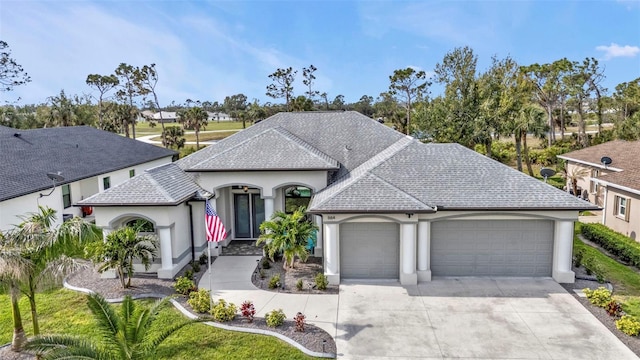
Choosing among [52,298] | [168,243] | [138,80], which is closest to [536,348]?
[168,243]

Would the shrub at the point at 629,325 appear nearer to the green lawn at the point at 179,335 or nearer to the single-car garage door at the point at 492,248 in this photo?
the single-car garage door at the point at 492,248

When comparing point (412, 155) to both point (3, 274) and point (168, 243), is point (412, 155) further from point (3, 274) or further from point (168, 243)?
point (3, 274)

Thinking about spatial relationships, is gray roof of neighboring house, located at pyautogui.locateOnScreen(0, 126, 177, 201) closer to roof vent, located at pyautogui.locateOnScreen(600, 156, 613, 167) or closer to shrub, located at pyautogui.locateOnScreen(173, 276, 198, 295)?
shrub, located at pyautogui.locateOnScreen(173, 276, 198, 295)

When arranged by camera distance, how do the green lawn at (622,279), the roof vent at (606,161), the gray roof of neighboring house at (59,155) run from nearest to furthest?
the green lawn at (622,279), the gray roof of neighboring house at (59,155), the roof vent at (606,161)

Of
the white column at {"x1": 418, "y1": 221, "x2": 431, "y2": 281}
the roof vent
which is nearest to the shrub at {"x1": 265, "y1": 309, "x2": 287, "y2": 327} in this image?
the white column at {"x1": 418, "y1": 221, "x2": 431, "y2": 281}

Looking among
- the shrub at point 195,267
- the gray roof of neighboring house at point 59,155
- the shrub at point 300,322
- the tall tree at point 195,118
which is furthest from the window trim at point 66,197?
the tall tree at point 195,118
